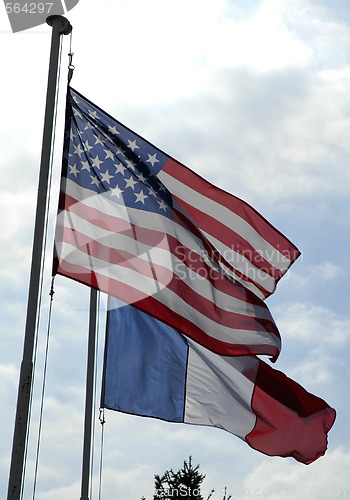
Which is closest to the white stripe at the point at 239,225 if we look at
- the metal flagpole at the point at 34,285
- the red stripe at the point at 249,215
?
the red stripe at the point at 249,215

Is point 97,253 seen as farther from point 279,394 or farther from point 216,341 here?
point 279,394

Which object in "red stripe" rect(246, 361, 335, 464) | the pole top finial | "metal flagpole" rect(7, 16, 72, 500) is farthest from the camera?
"red stripe" rect(246, 361, 335, 464)

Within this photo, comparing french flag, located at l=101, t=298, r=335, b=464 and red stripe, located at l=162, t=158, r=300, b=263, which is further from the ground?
red stripe, located at l=162, t=158, r=300, b=263

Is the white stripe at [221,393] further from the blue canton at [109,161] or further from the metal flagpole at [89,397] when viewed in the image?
the blue canton at [109,161]

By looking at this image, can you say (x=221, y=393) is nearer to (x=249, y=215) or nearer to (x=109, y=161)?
(x=249, y=215)

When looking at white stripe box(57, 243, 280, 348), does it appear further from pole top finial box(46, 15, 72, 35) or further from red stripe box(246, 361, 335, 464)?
pole top finial box(46, 15, 72, 35)

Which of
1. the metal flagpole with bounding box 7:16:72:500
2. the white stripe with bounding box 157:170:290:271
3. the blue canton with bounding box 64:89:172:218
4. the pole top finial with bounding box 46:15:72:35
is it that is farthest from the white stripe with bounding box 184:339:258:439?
the pole top finial with bounding box 46:15:72:35

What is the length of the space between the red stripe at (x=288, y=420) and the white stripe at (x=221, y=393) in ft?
0.56

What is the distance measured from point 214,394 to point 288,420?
127cm

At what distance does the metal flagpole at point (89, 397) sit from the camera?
13086 millimetres

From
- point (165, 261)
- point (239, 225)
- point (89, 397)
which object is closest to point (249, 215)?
point (239, 225)

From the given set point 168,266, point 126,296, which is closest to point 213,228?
point 168,266

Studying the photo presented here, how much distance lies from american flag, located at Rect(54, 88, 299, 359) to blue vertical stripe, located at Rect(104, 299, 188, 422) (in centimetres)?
176

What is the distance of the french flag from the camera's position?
11695 millimetres
